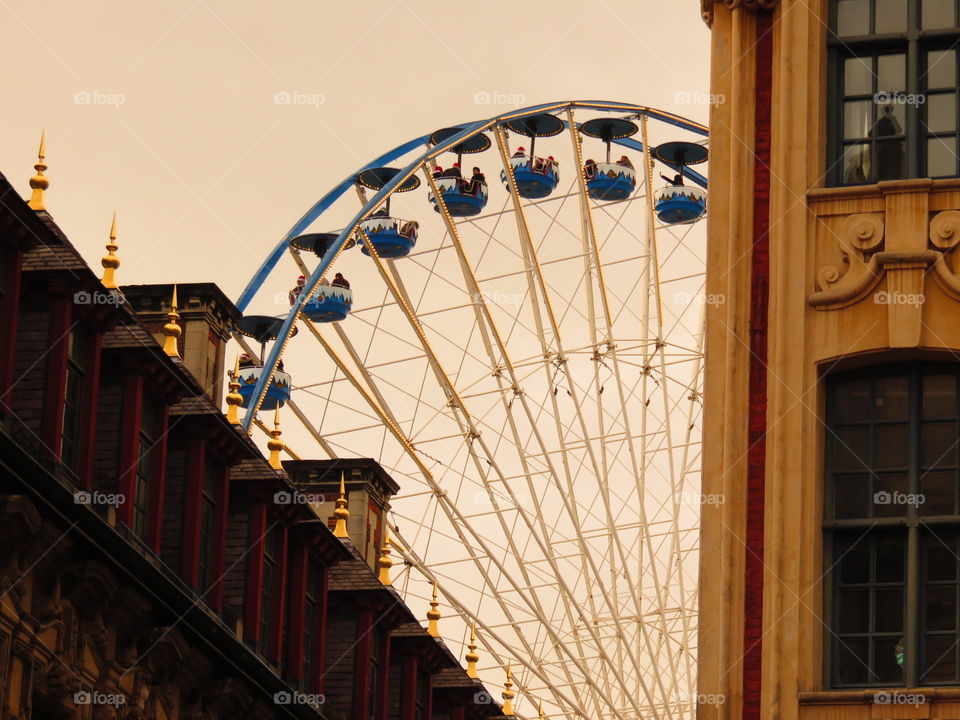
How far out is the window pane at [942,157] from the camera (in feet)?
87.0

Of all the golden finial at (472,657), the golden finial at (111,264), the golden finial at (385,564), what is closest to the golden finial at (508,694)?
the golden finial at (472,657)

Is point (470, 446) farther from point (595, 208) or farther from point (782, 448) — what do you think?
point (782, 448)

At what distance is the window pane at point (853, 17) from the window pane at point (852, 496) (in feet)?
17.1

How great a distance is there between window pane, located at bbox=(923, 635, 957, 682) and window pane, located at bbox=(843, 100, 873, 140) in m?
5.85

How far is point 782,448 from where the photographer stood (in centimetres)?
2567

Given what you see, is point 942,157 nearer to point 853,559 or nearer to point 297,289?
point 853,559

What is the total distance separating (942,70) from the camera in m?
26.8

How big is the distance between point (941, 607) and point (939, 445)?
5.77 ft

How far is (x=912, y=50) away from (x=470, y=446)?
3449 centimetres

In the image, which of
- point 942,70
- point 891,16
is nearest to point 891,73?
point 942,70

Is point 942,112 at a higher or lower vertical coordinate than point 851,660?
higher

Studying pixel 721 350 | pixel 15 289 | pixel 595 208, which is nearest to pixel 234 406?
→ pixel 15 289

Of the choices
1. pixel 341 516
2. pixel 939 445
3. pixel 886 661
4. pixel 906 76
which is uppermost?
pixel 906 76

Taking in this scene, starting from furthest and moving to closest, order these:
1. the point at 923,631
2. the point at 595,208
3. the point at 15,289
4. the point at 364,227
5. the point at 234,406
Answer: the point at 595,208 → the point at 364,227 → the point at 234,406 → the point at 15,289 → the point at 923,631
